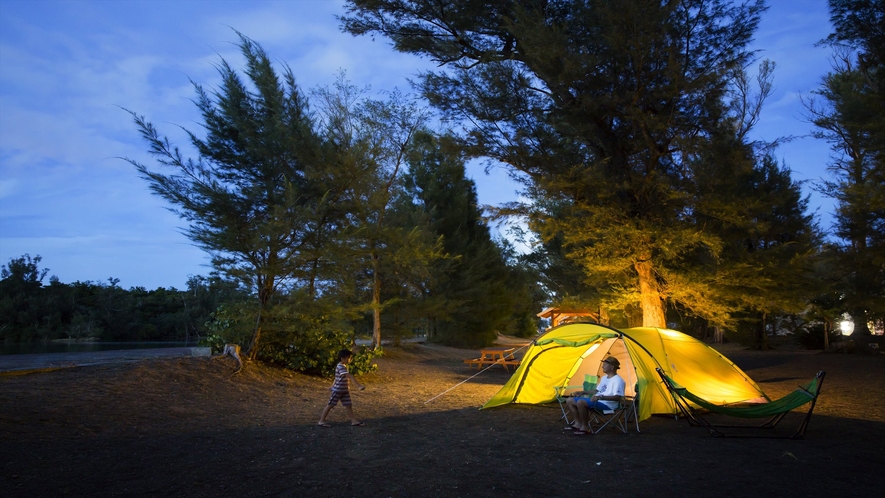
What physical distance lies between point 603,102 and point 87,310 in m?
28.0

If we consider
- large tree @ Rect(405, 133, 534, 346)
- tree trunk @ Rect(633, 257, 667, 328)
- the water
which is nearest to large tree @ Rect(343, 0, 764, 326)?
tree trunk @ Rect(633, 257, 667, 328)

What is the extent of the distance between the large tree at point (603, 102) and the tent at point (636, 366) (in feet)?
10.5

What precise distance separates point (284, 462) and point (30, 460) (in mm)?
2287

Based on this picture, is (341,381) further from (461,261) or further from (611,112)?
(461,261)

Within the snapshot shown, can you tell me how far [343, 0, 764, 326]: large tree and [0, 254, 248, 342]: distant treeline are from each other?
12.6 m

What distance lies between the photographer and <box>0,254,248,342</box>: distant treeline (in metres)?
25.2

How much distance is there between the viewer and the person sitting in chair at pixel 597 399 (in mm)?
7629

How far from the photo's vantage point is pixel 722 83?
13.8 m

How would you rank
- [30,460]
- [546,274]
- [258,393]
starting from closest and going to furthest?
[30,460] < [258,393] < [546,274]

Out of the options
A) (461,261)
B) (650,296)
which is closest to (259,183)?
(650,296)

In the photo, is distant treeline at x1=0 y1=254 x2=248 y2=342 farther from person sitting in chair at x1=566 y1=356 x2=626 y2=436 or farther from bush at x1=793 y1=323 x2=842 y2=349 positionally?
bush at x1=793 y1=323 x2=842 y2=349

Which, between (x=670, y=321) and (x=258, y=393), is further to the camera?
(x=670, y=321)

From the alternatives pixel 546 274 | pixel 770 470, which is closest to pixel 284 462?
pixel 770 470

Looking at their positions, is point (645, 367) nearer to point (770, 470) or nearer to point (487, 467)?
point (770, 470)
